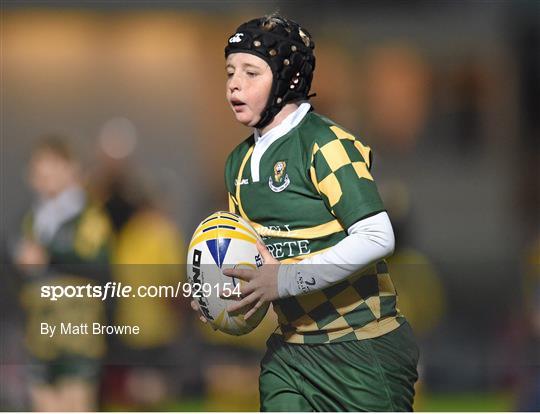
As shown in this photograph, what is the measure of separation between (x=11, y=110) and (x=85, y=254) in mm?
4761

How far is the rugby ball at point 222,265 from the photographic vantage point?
342 centimetres

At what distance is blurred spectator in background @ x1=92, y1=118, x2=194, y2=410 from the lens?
6328 mm

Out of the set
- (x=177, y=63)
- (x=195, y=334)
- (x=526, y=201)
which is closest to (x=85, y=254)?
(x=195, y=334)

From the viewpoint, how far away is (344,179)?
10.7ft

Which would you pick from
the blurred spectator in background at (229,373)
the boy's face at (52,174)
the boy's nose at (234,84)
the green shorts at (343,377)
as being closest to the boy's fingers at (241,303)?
the green shorts at (343,377)

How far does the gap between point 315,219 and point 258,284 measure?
302 millimetres

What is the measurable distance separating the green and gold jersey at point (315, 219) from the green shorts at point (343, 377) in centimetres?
5

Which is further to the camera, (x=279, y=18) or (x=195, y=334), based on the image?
(x=195, y=334)

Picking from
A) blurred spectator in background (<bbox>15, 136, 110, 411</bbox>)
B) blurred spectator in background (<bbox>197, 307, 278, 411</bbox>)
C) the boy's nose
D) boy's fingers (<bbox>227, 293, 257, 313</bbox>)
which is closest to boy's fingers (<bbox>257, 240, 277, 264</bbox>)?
boy's fingers (<bbox>227, 293, 257, 313</bbox>)

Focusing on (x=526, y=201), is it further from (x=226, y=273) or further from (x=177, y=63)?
(x=226, y=273)

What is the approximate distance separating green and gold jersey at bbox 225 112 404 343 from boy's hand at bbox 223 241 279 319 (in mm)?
102

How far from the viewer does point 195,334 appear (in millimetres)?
7344

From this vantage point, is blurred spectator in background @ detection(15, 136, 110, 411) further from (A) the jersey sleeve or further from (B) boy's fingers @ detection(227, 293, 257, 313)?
(A) the jersey sleeve

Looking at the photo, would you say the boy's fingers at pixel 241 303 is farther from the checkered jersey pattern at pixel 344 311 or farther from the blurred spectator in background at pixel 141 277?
the blurred spectator in background at pixel 141 277
